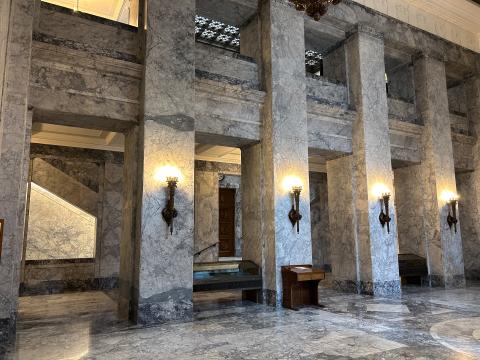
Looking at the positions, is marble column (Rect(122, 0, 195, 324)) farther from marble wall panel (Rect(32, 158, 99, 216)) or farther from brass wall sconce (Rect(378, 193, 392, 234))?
marble wall panel (Rect(32, 158, 99, 216))

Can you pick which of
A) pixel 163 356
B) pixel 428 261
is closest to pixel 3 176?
pixel 163 356

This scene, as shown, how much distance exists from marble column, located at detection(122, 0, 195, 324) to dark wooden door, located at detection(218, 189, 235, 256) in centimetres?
749

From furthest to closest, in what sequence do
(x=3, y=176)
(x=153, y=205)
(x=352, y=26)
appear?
(x=352, y=26) < (x=153, y=205) < (x=3, y=176)

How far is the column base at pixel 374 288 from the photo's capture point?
29.3ft

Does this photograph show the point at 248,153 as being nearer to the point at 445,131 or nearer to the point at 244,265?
the point at 244,265

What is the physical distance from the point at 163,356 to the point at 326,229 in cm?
1215

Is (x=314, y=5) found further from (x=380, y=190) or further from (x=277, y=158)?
(x=380, y=190)

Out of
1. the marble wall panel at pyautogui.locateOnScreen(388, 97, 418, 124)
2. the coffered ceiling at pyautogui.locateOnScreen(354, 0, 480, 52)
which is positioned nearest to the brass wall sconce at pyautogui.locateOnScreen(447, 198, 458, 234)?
the marble wall panel at pyautogui.locateOnScreen(388, 97, 418, 124)

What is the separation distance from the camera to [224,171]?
13.8 m

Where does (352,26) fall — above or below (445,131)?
above

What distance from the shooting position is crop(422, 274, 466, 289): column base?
10.3 m

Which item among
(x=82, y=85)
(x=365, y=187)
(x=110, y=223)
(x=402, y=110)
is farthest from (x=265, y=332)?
(x=402, y=110)

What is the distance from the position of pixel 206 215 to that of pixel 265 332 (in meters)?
7.85

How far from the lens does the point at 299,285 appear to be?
25.1 ft
